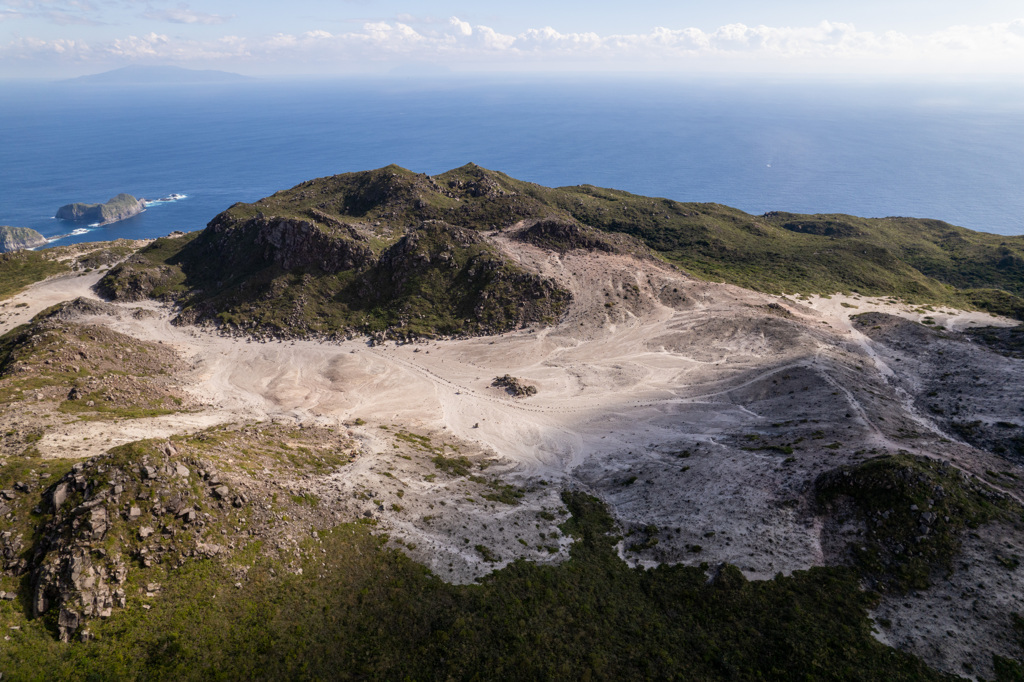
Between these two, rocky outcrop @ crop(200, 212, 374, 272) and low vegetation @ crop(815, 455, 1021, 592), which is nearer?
low vegetation @ crop(815, 455, 1021, 592)

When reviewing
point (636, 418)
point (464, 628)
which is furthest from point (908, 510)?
point (464, 628)

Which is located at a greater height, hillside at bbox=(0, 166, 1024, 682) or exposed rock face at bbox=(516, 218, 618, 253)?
exposed rock face at bbox=(516, 218, 618, 253)

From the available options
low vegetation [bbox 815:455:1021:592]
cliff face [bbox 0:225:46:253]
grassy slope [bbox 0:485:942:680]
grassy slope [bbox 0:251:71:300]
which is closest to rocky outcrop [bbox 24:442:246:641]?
grassy slope [bbox 0:485:942:680]

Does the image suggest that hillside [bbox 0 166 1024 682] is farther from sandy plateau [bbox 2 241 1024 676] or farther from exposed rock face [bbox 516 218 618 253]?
exposed rock face [bbox 516 218 618 253]

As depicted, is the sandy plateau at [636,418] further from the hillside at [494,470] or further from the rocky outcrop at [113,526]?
the rocky outcrop at [113,526]

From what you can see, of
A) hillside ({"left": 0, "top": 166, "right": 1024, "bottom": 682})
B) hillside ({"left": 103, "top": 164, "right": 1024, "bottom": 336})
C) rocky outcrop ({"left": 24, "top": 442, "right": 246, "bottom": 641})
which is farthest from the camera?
hillside ({"left": 103, "top": 164, "right": 1024, "bottom": 336})

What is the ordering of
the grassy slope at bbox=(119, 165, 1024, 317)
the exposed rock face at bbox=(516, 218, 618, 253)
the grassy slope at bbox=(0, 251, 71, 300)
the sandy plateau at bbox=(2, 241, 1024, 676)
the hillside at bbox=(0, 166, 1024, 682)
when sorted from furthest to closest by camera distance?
1. the exposed rock face at bbox=(516, 218, 618, 253)
2. the grassy slope at bbox=(119, 165, 1024, 317)
3. the grassy slope at bbox=(0, 251, 71, 300)
4. the sandy plateau at bbox=(2, 241, 1024, 676)
5. the hillside at bbox=(0, 166, 1024, 682)

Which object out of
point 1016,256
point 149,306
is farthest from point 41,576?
point 1016,256
